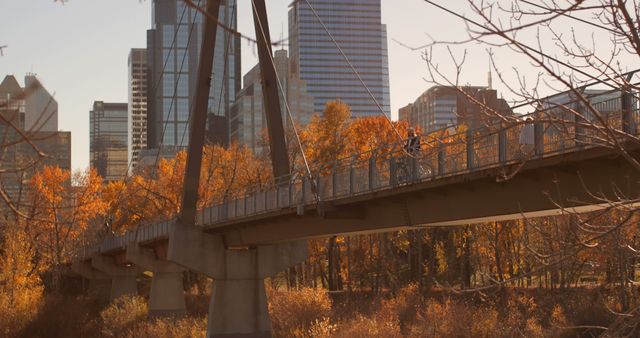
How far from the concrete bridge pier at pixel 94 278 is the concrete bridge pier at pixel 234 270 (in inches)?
1799

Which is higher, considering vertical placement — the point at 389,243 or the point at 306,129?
the point at 306,129

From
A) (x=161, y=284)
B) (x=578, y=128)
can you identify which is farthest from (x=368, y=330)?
(x=161, y=284)

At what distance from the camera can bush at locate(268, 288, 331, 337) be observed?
42.3m

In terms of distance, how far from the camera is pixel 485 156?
21703 millimetres

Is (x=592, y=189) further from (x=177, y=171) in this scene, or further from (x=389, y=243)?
(x=177, y=171)

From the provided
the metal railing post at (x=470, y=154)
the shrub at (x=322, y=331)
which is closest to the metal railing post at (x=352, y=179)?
the metal railing post at (x=470, y=154)

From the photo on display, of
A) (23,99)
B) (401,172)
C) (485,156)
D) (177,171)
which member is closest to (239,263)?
(401,172)

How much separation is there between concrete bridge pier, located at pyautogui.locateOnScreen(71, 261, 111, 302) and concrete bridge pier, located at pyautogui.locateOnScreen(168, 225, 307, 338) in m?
45.7

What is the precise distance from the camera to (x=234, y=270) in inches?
1604

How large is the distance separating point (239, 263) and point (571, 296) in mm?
17741

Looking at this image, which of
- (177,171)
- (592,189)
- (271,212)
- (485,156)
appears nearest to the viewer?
(592,189)

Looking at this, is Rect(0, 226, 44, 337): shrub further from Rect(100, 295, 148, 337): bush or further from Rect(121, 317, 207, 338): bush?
Rect(121, 317, 207, 338): bush

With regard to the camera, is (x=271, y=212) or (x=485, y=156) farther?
(x=271, y=212)

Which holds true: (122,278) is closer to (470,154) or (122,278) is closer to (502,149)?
(470,154)
